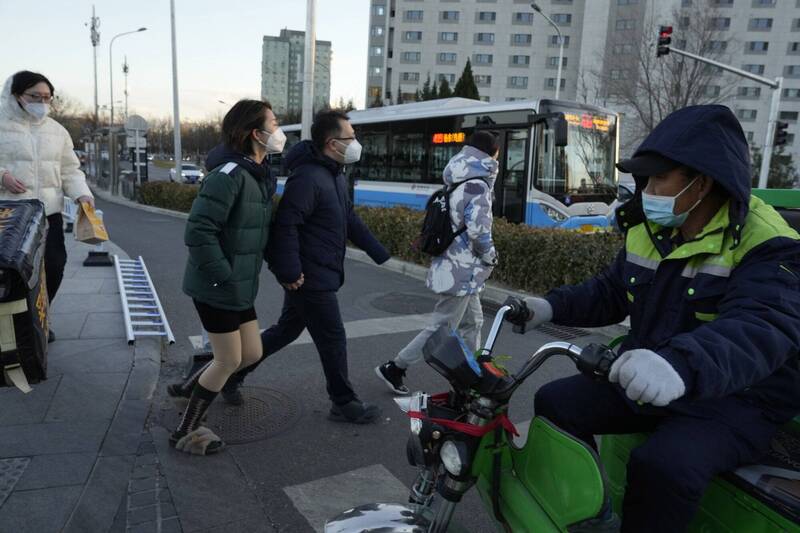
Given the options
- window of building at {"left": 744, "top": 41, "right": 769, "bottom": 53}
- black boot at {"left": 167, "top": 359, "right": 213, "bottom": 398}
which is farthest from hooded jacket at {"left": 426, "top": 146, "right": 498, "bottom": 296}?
window of building at {"left": 744, "top": 41, "right": 769, "bottom": 53}

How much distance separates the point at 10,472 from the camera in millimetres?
3031

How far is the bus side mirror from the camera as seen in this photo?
37.4 ft

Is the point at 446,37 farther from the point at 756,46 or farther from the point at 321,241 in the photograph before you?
the point at 321,241

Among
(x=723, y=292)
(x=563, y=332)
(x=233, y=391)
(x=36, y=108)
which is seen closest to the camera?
(x=723, y=292)

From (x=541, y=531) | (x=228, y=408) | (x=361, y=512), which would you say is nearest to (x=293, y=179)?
(x=228, y=408)

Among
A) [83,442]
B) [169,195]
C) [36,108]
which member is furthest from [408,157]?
[83,442]

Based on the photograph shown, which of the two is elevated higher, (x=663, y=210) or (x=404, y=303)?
(x=663, y=210)

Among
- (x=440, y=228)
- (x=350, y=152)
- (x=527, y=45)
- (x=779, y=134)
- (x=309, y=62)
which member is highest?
(x=527, y=45)

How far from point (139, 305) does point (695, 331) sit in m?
5.81

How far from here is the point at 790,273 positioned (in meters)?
1.75

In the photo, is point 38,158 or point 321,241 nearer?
point 321,241

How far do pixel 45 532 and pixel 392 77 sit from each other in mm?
78710

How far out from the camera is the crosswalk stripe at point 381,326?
19.4 feet

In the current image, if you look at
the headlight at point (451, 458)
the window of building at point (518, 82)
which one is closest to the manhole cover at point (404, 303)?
the headlight at point (451, 458)
